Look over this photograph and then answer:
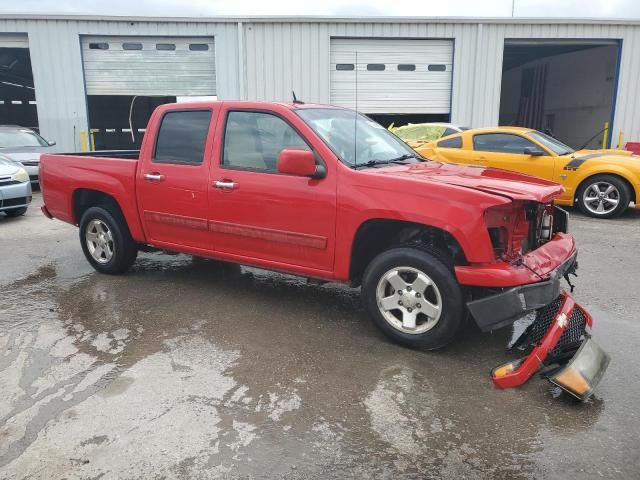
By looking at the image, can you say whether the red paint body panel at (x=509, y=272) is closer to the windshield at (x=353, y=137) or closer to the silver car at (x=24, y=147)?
the windshield at (x=353, y=137)

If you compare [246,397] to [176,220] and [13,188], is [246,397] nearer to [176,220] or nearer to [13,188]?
[176,220]

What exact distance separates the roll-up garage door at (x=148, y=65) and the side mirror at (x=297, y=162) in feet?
44.8

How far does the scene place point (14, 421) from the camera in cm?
290

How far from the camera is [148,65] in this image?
53.5 feet

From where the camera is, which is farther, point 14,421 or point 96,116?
point 96,116

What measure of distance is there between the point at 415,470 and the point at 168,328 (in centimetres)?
243

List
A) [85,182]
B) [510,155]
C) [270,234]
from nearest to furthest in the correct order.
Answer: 1. [270,234]
2. [85,182]
3. [510,155]

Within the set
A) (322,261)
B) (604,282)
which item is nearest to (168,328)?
(322,261)

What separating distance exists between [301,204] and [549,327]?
76.4 inches

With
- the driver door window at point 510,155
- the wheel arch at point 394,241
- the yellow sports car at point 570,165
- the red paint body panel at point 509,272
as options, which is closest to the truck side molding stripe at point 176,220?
the wheel arch at point 394,241

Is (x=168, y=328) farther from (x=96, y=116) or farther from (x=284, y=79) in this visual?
(x=96, y=116)

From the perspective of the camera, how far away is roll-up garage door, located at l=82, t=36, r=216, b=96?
16.0 m

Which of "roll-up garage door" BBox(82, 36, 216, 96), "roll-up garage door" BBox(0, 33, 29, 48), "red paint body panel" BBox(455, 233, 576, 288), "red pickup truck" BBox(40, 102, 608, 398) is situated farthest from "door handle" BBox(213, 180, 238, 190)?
"roll-up garage door" BBox(0, 33, 29, 48)

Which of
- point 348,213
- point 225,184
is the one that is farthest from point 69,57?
point 348,213
